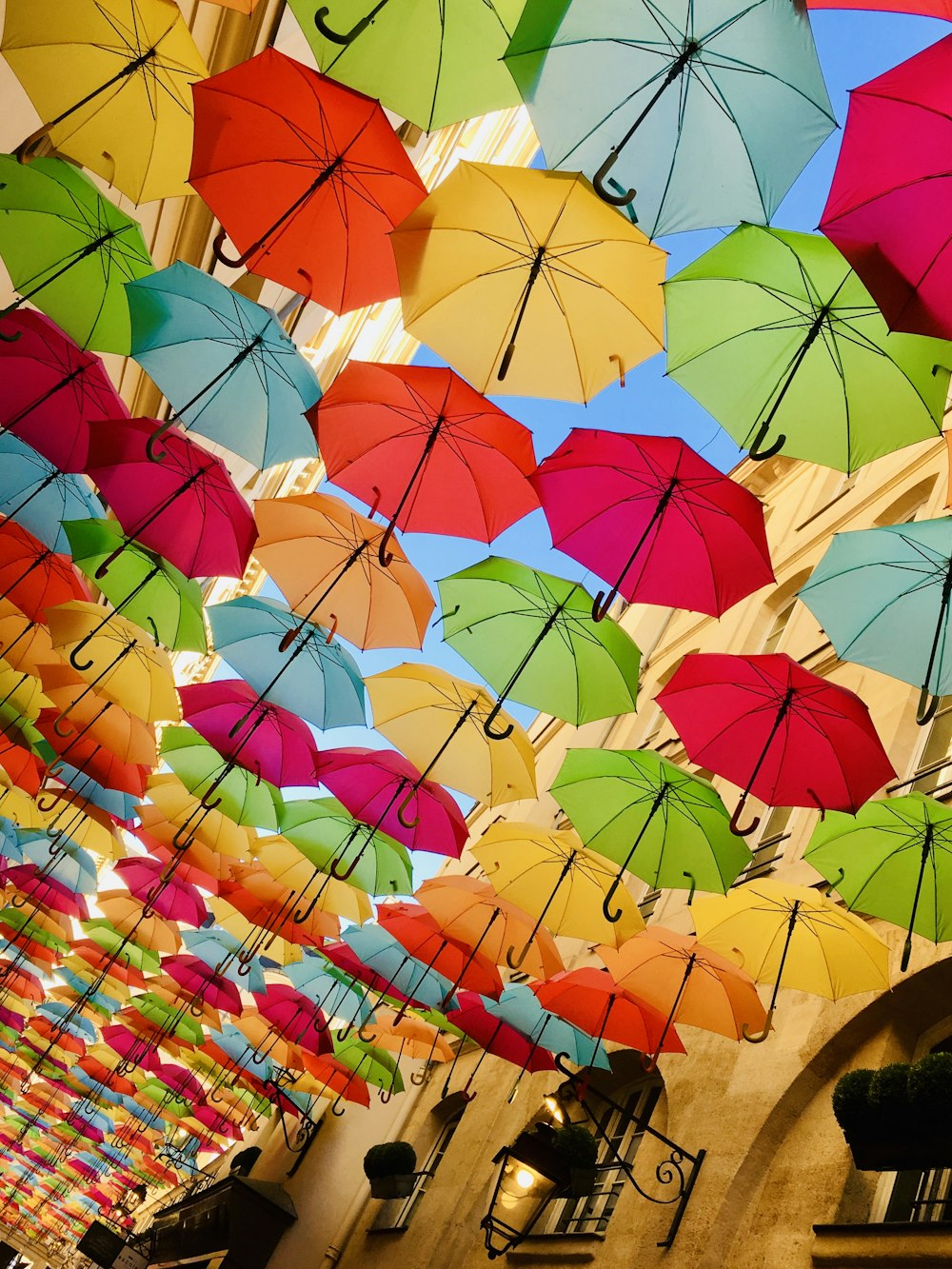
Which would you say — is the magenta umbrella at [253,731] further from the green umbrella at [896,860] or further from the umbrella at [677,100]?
the umbrella at [677,100]

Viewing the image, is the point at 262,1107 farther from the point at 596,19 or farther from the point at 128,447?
the point at 596,19

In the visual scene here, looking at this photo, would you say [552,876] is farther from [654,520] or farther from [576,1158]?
[654,520]

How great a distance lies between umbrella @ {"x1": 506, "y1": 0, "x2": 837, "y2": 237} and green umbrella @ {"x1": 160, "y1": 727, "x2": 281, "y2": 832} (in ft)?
23.0

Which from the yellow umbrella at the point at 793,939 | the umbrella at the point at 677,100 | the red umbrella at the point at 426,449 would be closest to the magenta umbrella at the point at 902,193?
the umbrella at the point at 677,100

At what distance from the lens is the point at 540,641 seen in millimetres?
6434

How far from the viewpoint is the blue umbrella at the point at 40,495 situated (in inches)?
317

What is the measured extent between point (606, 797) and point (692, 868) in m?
0.73

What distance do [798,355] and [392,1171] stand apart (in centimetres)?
947

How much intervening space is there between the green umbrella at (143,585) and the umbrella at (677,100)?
493cm

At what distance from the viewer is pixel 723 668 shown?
6000 millimetres

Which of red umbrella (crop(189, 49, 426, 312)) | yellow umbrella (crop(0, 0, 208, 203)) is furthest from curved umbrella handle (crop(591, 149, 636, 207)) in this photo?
yellow umbrella (crop(0, 0, 208, 203))

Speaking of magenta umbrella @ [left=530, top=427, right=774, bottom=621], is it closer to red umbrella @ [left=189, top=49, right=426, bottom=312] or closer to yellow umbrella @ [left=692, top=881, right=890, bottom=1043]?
red umbrella @ [left=189, top=49, right=426, bottom=312]

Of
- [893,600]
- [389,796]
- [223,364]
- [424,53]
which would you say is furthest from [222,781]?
[424,53]

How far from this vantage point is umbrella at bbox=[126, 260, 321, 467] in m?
5.90
